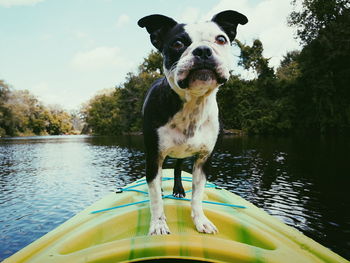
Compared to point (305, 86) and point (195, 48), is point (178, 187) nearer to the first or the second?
point (195, 48)

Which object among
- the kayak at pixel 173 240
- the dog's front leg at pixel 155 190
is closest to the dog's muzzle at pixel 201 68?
the dog's front leg at pixel 155 190

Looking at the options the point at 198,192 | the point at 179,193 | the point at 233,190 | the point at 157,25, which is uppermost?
the point at 157,25

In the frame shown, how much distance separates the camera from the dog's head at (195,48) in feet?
7.32

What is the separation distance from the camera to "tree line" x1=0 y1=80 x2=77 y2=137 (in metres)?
62.9

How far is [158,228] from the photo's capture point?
2736mm

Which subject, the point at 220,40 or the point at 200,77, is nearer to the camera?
the point at 200,77

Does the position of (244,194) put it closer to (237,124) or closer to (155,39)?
(155,39)

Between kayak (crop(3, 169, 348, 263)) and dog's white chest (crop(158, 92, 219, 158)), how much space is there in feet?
2.82

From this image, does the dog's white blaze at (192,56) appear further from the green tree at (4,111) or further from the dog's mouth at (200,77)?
the green tree at (4,111)

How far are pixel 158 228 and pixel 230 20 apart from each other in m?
2.27

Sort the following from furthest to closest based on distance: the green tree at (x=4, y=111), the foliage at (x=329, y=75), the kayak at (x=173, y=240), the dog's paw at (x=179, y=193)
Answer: the green tree at (x=4, y=111)
the foliage at (x=329, y=75)
the dog's paw at (x=179, y=193)
the kayak at (x=173, y=240)

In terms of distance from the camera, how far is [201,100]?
2.60m

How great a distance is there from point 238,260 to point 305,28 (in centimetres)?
3900

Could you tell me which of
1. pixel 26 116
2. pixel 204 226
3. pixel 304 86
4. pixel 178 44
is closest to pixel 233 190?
pixel 204 226
